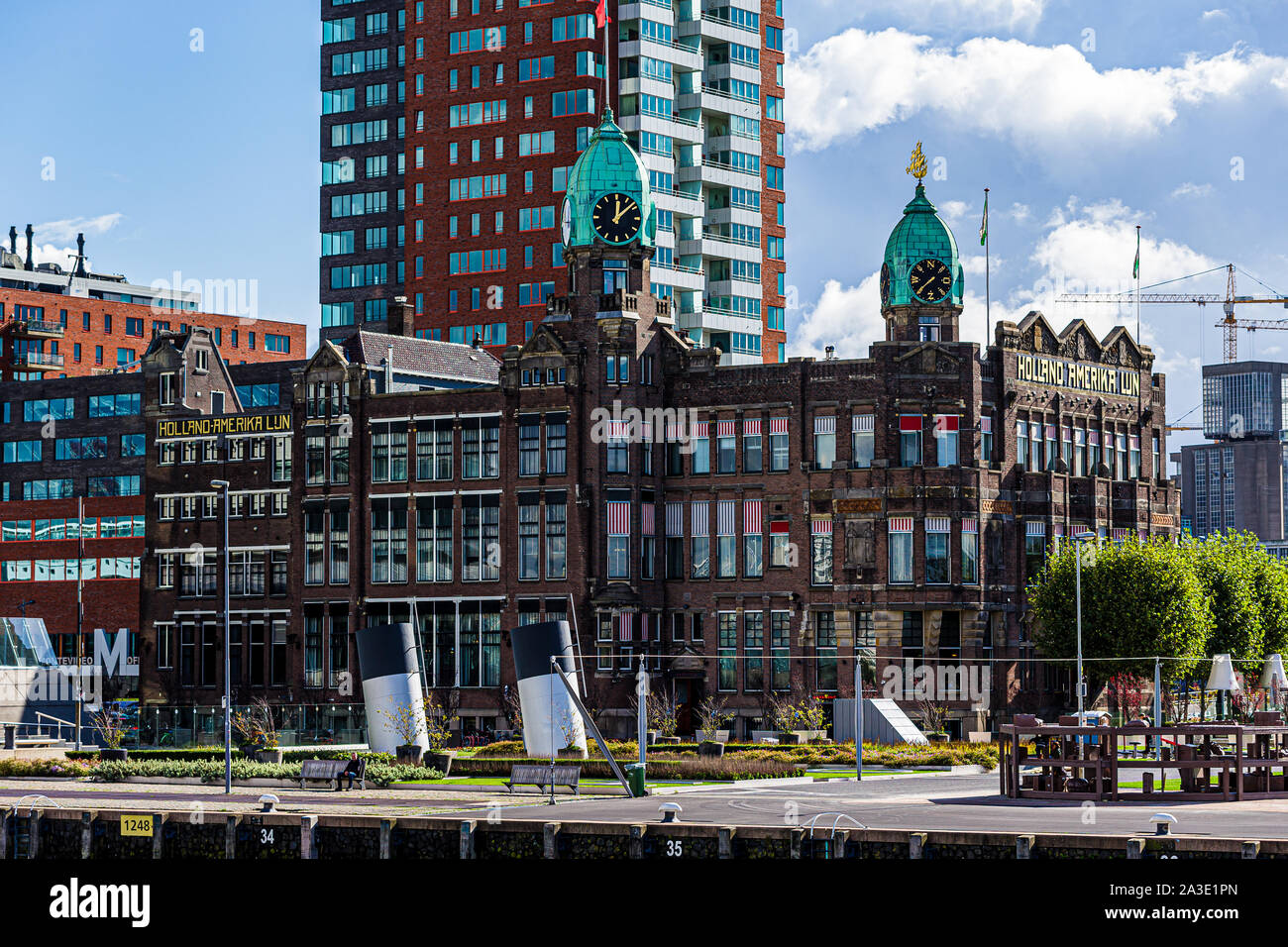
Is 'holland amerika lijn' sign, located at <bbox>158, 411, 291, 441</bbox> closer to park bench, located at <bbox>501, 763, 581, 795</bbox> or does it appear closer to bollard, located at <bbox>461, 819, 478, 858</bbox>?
park bench, located at <bbox>501, 763, 581, 795</bbox>

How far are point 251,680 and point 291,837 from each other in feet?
234

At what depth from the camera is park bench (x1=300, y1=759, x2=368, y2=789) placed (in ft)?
263

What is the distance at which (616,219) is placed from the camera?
122 meters

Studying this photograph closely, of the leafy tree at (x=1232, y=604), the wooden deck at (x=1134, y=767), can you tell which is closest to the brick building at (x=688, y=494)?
the leafy tree at (x=1232, y=604)

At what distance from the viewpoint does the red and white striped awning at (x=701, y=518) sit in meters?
121

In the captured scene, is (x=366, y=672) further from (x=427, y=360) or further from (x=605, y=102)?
(x=605, y=102)

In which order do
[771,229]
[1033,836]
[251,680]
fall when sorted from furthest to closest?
[771,229]
[251,680]
[1033,836]

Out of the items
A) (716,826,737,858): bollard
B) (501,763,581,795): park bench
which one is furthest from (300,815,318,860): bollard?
(501,763,581,795): park bench

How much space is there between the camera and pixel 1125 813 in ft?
205

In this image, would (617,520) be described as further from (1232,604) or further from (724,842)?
(724,842)

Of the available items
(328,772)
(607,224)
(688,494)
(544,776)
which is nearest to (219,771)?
(328,772)

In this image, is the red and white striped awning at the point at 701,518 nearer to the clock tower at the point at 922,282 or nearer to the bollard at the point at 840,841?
the clock tower at the point at 922,282
